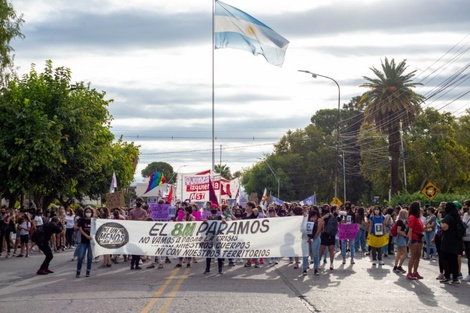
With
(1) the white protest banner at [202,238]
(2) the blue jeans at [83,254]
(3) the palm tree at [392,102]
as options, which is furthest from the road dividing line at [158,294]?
(3) the palm tree at [392,102]

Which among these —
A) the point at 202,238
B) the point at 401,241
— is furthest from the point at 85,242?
the point at 401,241

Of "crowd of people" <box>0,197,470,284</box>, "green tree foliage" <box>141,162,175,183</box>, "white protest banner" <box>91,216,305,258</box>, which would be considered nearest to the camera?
"crowd of people" <box>0,197,470,284</box>

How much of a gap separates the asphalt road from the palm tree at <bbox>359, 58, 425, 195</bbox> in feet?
113

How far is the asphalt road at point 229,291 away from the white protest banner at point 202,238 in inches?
22.5

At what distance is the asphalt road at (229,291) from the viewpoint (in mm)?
13375

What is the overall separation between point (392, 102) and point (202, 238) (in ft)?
125

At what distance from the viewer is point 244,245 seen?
2069cm

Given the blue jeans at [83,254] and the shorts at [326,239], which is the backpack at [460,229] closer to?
the shorts at [326,239]

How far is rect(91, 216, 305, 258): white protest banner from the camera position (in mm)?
20484

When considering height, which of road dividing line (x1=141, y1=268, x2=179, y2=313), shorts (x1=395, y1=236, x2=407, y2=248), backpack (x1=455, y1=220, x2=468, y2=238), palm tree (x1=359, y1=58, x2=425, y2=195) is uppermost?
palm tree (x1=359, y1=58, x2=425, y2=195)

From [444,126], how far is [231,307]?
6287cm

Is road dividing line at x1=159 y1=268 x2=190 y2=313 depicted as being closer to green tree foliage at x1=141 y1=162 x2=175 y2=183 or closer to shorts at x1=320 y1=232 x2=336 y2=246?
shorts at x1=320 y1=232 x2=336 y2=246

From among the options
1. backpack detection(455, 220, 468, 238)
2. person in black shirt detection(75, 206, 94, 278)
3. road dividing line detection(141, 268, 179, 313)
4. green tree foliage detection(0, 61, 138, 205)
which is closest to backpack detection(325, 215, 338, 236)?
road dividing line detection(141, 268, 179, 313)

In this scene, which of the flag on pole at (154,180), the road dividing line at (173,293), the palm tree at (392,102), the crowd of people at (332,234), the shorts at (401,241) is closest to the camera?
the road dividing line at (173,293)
